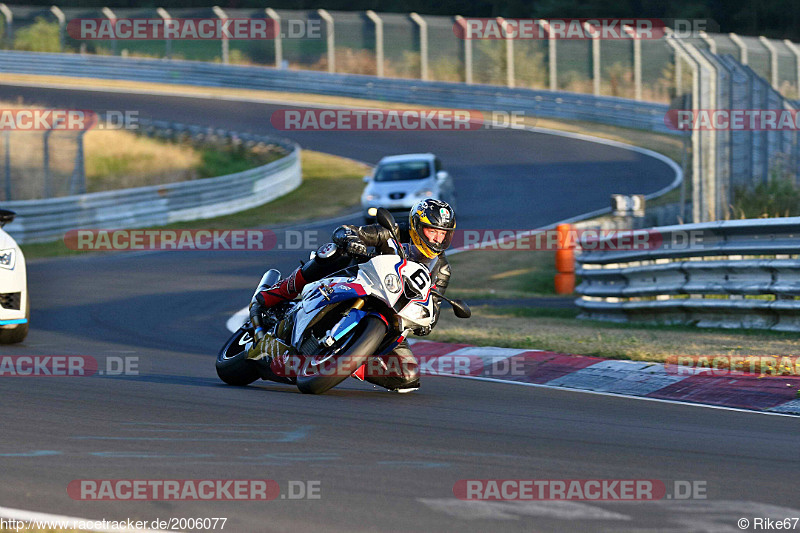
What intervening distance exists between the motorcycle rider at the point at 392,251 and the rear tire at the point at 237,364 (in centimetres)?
25

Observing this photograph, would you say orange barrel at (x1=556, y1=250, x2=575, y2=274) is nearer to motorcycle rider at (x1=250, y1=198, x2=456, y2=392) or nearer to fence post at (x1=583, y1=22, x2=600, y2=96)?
motorcycle rider at (x1=250, y1=198, x2=456, y2=392)

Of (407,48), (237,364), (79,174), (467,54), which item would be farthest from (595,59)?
(237,364)

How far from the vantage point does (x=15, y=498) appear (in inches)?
192

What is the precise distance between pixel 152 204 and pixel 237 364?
16.6 metres

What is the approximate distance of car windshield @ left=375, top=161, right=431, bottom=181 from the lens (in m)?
24.7

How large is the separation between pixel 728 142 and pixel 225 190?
523 inches

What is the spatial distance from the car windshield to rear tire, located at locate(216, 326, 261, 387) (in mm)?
16086

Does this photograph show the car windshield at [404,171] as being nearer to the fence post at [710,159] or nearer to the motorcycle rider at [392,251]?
the fence post at [710,159]

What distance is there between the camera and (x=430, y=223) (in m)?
7.69

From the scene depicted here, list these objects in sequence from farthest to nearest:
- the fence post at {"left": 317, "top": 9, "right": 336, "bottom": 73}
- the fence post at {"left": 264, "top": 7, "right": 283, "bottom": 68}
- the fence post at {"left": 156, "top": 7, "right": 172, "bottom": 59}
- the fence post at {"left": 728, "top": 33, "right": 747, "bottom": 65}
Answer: the fence post at {"left": 156, "top": 7, "right": 172, "bottom": 59}, the fence post at {"left": 264, "top": 7, "right": 283, "bottom": 68}, the fence post at {"left": 317, "top": 9, "right": 336, "bottom": 73}, the fence post at {"left": 728, "top": 33, "right": 747, "bottom": 65}

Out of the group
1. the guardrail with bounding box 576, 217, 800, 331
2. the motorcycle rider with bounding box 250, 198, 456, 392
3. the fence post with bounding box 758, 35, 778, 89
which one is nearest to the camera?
the motorcycle rider with bounding box 250, 198, 456, 392

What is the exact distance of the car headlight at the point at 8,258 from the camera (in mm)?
10367

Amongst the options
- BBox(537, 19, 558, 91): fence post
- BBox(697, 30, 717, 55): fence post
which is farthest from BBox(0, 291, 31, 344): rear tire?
BBox(537, 19, 558, 91): fence post

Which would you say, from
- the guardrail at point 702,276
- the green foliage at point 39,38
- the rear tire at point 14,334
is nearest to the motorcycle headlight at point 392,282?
the rear tire at point 14,334
